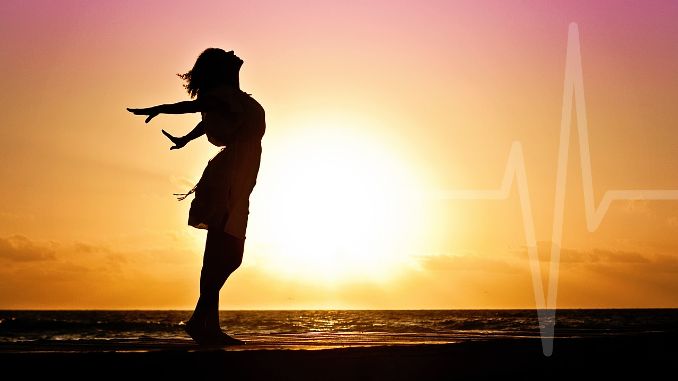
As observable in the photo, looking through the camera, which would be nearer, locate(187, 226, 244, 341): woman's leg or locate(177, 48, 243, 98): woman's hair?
locate(187, 226, 244, 341): woman's leg

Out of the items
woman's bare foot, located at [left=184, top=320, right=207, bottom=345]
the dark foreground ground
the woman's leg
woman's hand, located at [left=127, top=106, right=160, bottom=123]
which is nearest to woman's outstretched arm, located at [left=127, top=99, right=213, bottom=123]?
woman's hand, located at [left=127, top=106, right=160, bottom=123]

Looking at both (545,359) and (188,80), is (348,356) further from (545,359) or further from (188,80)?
(188,80)

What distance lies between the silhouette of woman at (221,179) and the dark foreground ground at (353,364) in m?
2.29

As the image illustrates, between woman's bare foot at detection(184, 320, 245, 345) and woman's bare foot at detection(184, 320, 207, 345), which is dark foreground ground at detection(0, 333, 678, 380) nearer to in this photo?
woman's bare foot at detection(184, 320, 245, 345)

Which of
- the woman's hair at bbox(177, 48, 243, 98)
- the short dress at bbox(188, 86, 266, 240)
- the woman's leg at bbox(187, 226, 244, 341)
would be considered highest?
the woman's hair at bbox(177, 48, 243, 98)

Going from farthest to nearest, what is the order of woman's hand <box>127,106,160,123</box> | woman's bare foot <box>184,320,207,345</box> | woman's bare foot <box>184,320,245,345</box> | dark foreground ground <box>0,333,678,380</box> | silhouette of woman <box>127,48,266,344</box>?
1. silhouette of woman <box>127,48,266,344</box>
2. woman's bare foot <box>184,320,207,345</box>
3. woman's bare foot <box>184,320,245,345</box>
4. woman's hand <box>127,106,160,123</box>
5. dark foreground ground <box>0,333,678,380</box>

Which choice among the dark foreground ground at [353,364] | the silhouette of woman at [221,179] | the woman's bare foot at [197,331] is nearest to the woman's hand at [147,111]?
the silhouette of woman at [221,179]

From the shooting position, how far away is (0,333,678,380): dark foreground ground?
4.09 m

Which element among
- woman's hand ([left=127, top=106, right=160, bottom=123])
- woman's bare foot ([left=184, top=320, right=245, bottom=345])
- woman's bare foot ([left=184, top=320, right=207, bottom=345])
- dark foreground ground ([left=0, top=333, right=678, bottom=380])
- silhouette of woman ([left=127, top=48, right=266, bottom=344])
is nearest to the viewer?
dark foreground ground ([left=0, top=333, right=678, bottom=380])

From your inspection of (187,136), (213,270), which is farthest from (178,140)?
(213,270)

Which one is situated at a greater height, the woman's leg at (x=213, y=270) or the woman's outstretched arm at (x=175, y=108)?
the woman's outstretched arm at (x=175, y=108)

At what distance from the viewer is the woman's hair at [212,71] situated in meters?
7.42

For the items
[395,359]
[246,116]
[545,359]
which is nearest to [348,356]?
[395,359]

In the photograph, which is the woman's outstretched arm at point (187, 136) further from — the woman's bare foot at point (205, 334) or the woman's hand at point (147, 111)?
the woman's bare foot at point (205, 334)
